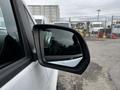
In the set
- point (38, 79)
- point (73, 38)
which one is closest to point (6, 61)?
point (38, 79)

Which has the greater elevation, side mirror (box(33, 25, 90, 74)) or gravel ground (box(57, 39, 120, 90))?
side mirror (box(33, 25, 90, 74))

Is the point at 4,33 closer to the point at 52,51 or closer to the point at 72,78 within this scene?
the point at 52,51

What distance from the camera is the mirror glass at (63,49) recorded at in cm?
156

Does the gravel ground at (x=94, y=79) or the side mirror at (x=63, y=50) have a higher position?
the side mirror at (x=63, y=50)

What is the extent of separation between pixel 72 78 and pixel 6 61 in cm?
601

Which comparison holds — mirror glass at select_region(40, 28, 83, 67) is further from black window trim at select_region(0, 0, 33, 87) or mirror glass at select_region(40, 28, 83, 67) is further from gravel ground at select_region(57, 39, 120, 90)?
gravel ground at select_region(57, 39, 120, 90)

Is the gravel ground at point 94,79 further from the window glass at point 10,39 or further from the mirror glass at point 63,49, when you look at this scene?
the window glass at point 10,39

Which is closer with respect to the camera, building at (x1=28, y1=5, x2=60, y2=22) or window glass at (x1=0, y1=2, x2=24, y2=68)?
window glass at (x1=0, y1=2, x2=24, y2=68)

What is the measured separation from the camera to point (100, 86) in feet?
20.6

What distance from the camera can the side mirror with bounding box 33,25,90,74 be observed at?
1.51m

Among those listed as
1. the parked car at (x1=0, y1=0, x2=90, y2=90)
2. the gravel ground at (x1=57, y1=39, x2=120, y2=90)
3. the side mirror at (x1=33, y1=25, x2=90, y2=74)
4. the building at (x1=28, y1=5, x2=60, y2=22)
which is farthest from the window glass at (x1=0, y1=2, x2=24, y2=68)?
the gravel ground at (x1=57, y1=39, x2=120, y2=90)

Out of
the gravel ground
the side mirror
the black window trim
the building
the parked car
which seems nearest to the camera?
the black window trim

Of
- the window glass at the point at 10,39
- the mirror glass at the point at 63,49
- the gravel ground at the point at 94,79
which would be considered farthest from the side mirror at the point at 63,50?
the gravel ground at the point at 94,79

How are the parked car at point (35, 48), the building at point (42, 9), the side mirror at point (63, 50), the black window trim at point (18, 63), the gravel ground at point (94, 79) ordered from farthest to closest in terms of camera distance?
the gravel ground at point (94, 79), the building at point (42, 9), the side mirror at point (63, 50), the parked car at point (35, 48), the black window trim at point (18, 63)
